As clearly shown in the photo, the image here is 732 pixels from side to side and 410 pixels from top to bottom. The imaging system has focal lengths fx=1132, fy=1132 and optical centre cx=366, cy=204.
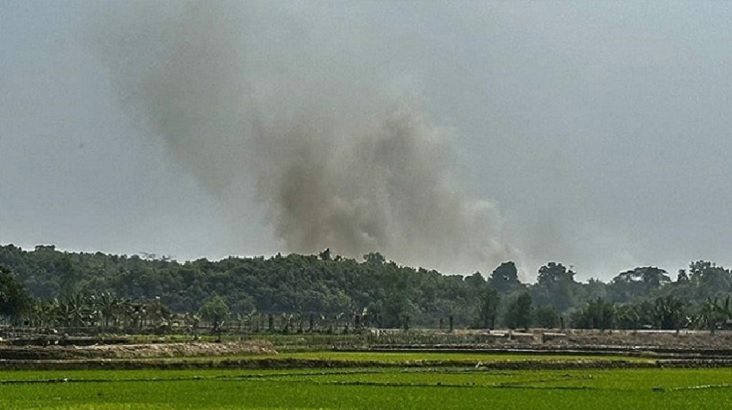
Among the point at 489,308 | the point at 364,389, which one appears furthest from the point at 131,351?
the point at 489,308

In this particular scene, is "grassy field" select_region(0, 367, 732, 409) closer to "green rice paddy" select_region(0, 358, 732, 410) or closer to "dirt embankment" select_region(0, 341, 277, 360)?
"green rice paddy" select_region(0, 358, 732, 410)

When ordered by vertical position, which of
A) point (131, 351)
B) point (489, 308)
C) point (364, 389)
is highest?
point (489, 308)

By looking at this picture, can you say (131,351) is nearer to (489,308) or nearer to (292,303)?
(489,308)

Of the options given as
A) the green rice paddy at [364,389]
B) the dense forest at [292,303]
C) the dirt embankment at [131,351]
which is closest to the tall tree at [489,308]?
the dense forest at [292,303]

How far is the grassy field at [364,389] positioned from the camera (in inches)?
1553

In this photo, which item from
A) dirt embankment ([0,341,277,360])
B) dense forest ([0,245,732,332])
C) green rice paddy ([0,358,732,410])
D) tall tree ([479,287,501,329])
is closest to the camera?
green rice paddy ([0,358,732,410])

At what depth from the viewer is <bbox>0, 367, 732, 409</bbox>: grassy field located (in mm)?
39438

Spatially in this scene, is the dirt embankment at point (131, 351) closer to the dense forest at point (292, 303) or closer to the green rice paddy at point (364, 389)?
the green rice paddy at point (364, 389)

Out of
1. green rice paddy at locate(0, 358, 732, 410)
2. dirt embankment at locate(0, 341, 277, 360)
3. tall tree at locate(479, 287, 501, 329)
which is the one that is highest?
tall tree at locate(479, 287, 501, 329)

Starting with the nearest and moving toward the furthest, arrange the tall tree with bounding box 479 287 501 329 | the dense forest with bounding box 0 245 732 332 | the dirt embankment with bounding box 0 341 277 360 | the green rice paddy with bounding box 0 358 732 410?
the green rice paddy with bounding box 0 358 732 410 < the dirt embankment with bounding box 0 341 277 360 < the dense forest with bounding box 0 245 732 332 < the tall tree with bounding box 479 287 501 329

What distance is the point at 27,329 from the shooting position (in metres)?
120

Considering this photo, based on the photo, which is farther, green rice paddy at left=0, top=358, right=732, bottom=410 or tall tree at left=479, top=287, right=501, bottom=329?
tall tree at left=479, top=287, right=501, bottom=329

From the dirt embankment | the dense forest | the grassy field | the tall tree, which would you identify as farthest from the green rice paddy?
the tall tree

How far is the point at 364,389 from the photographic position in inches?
1841
